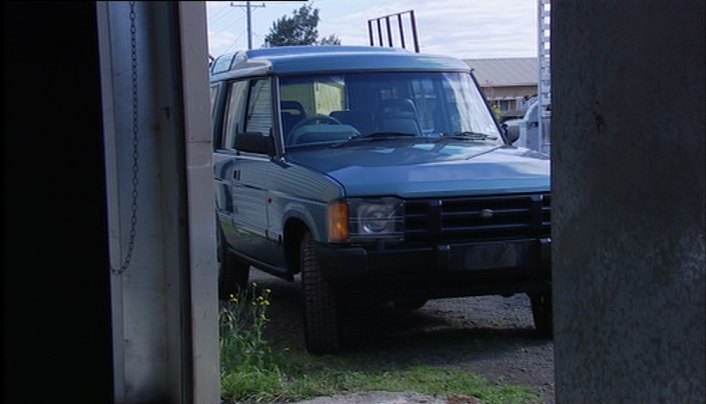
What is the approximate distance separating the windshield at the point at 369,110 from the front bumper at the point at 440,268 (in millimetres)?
1276

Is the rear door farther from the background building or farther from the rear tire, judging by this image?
the background building

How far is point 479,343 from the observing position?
6.46m

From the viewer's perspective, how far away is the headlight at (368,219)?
225 inches

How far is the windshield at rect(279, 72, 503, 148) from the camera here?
22.5ft

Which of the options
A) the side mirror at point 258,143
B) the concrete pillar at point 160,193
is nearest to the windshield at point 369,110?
the side mirror at point 258,143

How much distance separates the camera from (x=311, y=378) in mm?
5387

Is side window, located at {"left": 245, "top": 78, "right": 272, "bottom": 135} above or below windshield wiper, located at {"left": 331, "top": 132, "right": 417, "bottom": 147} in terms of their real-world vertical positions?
above

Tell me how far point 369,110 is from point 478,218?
147 centimetres

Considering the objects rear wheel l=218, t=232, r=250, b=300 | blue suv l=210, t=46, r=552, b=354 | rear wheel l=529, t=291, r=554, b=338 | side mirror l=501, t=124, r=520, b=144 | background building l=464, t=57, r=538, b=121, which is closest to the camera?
blue suv l=210, t=46, r=552, b=354

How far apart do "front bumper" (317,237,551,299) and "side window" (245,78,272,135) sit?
152 cm

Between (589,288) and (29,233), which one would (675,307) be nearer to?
(589,288)

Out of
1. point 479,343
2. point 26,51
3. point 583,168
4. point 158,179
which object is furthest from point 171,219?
point 479,343

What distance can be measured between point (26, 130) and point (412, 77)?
5141mm

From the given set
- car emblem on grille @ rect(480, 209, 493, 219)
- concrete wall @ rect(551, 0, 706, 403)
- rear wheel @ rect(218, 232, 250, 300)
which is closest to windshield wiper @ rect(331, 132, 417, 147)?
car emblem on grille @ rect(480, 209, 493, 219)
